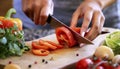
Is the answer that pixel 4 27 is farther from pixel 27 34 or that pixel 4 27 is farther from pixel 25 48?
pixel 27 34

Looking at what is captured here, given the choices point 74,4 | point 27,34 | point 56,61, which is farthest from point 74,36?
point 74,4

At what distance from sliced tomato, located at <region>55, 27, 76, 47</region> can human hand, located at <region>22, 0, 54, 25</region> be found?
0.23 feet

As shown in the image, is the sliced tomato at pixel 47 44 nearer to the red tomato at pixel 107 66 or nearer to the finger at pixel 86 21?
the finger at pixel 86 21

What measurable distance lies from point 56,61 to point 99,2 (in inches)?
14.6

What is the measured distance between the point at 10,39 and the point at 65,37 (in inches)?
8.6

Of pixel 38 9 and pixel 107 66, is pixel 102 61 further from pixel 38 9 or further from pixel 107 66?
pixel 38 9

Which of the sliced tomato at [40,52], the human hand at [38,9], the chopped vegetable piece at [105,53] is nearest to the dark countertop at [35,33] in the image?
the human hand at [38,9]

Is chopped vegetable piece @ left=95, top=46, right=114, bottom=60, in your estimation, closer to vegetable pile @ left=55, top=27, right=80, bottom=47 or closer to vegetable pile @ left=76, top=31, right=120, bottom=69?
vegetable pile @ left=76, top=31, right=120, bottom=69

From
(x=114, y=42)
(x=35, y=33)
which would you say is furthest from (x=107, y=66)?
(x=35, y=33)

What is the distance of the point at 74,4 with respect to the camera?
1.67 m

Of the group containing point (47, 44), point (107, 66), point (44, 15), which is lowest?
point (107, 66)

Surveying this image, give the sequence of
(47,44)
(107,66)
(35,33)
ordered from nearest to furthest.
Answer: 1. (107,66)
2. (47,44)
3. (35,33)

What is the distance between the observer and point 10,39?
40.3 inches

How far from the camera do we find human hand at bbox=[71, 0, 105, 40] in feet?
3.77
